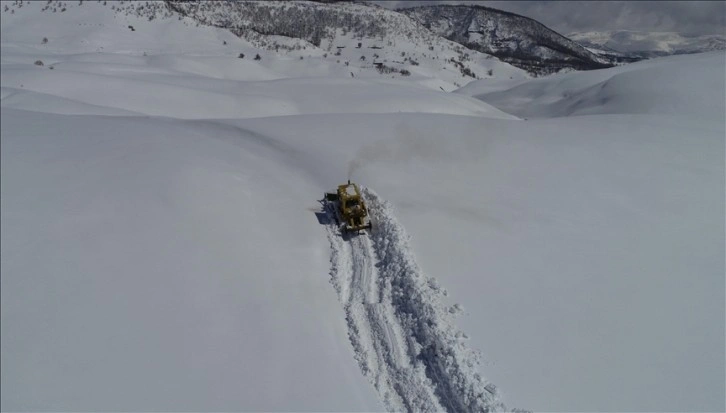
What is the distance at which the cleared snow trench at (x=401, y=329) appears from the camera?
22.2ft

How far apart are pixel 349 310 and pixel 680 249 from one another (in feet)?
27.6

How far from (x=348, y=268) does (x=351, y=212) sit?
4.71 feet

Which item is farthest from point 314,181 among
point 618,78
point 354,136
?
point 618,78

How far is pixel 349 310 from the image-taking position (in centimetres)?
830

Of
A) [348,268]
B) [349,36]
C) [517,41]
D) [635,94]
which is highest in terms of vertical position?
[517,41]

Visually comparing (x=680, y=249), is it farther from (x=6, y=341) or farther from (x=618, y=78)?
(x=618, y=78)

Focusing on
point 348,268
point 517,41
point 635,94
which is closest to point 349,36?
point 635,94

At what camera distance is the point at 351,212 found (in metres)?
10.2

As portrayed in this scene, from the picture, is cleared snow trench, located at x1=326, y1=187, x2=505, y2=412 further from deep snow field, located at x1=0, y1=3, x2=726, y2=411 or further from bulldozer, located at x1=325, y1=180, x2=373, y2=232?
bulldozer, located at x1=325, y1=180, x2=373, y2=232

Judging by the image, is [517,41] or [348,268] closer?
[348,268]

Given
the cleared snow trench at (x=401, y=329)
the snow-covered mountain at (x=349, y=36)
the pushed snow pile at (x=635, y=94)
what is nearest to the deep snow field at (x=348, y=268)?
the cleared snow trench at (x=401, y=329)

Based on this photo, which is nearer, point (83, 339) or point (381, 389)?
point (83, 339)

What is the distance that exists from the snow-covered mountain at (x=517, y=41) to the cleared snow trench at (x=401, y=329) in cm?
12216

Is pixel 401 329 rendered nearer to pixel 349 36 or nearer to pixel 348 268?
pixel 348 268
